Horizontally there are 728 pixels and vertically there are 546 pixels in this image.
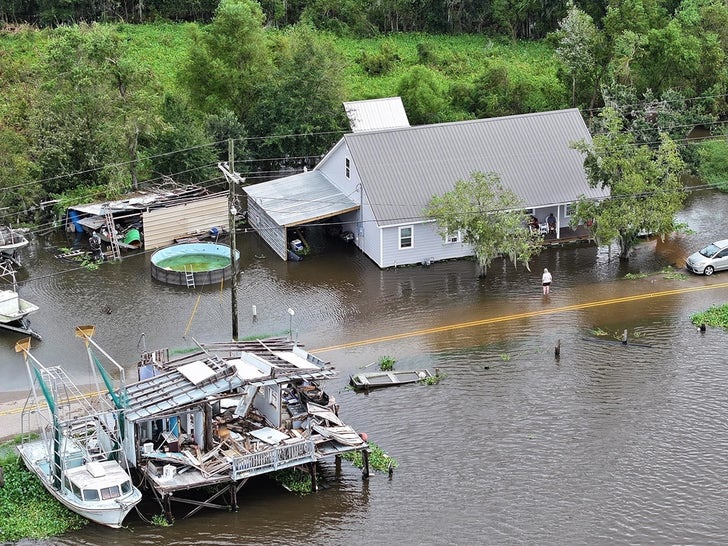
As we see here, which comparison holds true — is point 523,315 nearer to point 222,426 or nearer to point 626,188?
point 626,188

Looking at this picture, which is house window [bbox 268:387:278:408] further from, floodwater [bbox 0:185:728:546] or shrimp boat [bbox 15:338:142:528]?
shrimp boat [bbox 15:338:142:528]

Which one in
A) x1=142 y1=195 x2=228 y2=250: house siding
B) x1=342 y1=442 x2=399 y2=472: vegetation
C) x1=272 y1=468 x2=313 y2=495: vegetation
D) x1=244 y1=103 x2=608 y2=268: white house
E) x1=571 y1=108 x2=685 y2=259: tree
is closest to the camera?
x1=272 y1=468 x2=313 y2=495: vegetation

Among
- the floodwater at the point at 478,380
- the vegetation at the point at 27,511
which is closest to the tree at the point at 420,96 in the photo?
the floodwater at the point at 478,380

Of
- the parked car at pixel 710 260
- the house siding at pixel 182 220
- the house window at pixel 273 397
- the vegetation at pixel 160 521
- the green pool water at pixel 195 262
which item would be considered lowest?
the vegetation at pixel 160 521

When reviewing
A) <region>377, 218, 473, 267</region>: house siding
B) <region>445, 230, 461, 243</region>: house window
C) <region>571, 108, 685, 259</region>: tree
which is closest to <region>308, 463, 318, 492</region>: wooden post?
<region>377, 218, 473, 267</region>: house siding

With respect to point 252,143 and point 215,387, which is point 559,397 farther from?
point 252,143

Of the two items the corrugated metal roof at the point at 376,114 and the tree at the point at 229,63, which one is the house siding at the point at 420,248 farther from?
Answer: the tree at the point at 229,63
